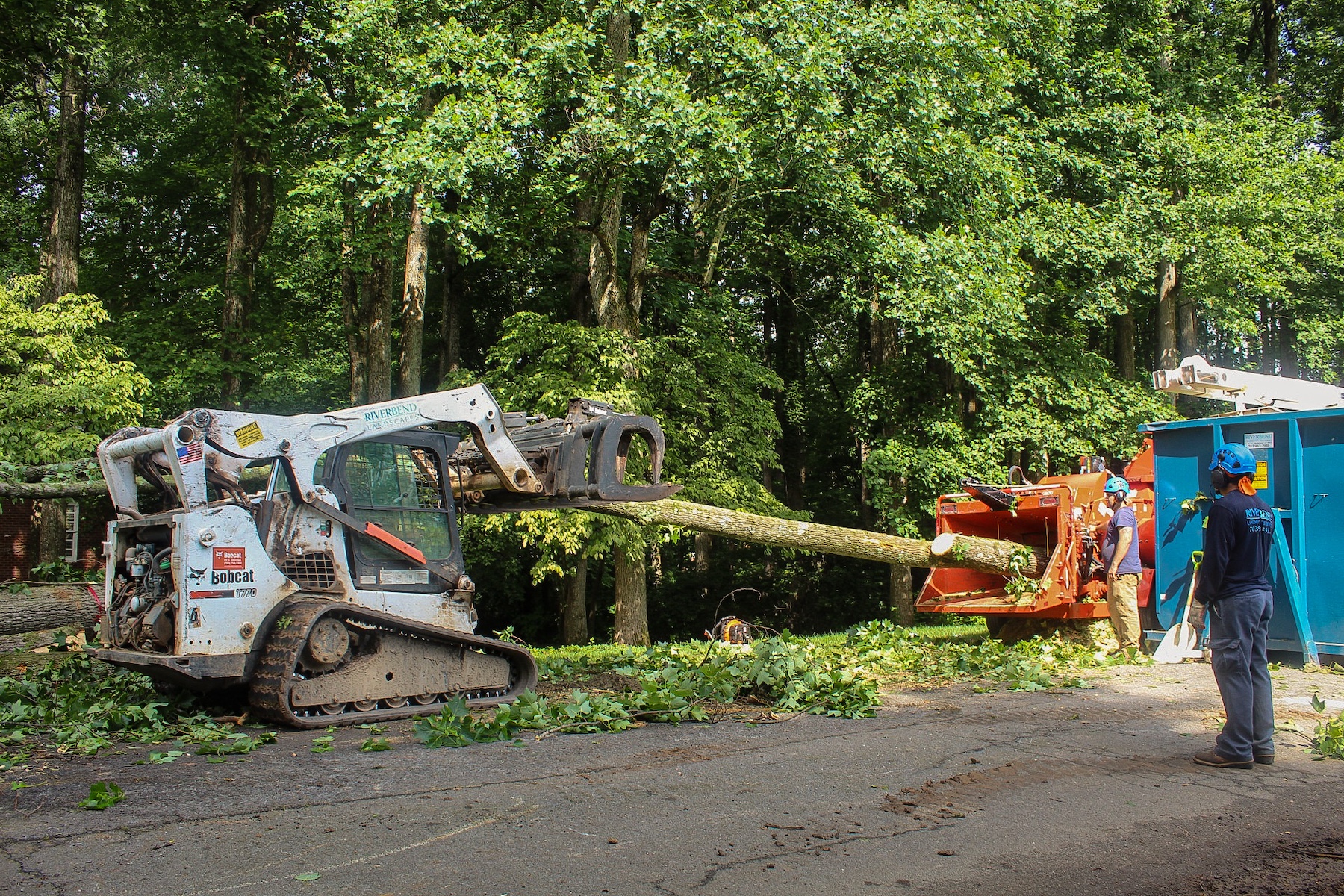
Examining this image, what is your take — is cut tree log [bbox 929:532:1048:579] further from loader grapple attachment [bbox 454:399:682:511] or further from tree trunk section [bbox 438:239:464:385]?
tree trunk section [bbox 438:239:464:385]

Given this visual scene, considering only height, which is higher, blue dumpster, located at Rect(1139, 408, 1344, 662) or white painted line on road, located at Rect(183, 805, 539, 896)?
blue dumpster, located at Rect(1139, 408, 1344, 662)

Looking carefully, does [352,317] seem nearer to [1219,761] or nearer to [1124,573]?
[1124,573]

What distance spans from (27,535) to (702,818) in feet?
82.7

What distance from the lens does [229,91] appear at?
67.8 feet

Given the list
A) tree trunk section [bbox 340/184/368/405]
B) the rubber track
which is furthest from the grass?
tree trunk section [bbox 340/184/368/405]

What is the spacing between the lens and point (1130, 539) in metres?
11.0

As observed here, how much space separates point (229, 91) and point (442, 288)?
6548 millimetres

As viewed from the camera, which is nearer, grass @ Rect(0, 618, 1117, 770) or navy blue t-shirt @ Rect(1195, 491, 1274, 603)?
navy blue t-shirt @ Rect(1195, 491, 1274, 603)

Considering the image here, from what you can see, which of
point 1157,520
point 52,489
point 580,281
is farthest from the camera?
point 580,281

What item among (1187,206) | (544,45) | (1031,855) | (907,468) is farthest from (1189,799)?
(1187,206)

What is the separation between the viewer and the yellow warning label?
25.3 ft

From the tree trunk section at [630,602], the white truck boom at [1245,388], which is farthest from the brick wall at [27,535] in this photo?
the white truck boom at [1245,388]

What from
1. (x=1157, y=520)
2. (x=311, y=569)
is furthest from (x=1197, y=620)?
(x=311, y=569)

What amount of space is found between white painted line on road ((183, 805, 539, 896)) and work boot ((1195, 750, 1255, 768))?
4156 mm
